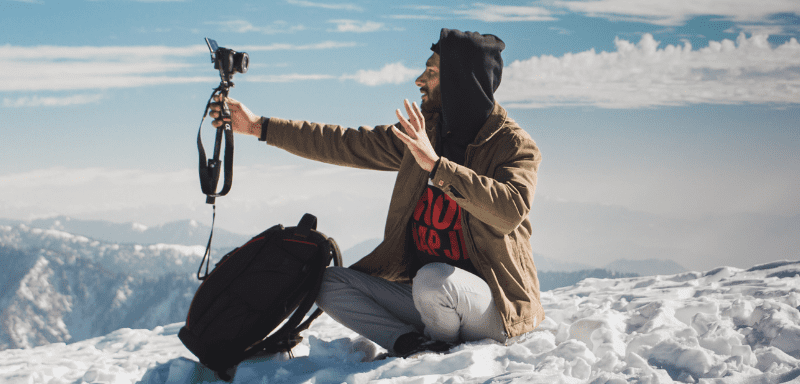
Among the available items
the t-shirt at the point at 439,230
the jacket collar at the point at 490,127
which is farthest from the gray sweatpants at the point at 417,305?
the jacket collar at the point at 490,127

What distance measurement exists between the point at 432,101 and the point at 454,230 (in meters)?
0.97

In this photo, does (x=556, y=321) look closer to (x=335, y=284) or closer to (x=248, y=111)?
(x=335, y=284)

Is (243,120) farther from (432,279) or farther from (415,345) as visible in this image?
(415,345)

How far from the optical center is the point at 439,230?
12.3ft

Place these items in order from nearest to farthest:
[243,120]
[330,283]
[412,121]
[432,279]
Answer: [412,121] < [432,279] < [330,283] < [243,120]

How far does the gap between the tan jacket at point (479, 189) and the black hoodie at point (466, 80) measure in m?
0.12

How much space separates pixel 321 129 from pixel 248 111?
59 cm

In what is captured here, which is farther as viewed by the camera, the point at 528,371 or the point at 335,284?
the point at 335,284

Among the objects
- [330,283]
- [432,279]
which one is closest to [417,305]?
[432,279]

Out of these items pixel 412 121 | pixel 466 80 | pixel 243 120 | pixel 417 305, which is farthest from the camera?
pixel 243 120

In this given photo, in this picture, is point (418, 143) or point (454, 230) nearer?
point (418, 143)

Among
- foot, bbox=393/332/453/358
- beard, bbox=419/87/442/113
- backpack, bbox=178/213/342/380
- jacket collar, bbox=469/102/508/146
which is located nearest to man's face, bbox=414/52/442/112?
beard, bbox=419/87/442/113

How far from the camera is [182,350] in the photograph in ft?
16.6

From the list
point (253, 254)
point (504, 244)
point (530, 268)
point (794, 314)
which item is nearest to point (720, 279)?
point (794, 314)
